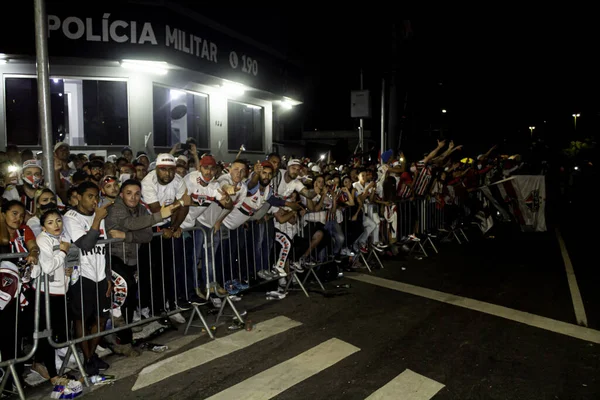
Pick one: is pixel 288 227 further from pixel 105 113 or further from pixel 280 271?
pixel 105 113

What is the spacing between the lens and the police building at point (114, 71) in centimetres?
1253

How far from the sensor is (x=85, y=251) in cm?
528

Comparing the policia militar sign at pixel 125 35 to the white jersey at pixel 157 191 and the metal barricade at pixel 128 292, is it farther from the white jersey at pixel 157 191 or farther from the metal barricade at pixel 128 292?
the metal barricade at pixel 128 292

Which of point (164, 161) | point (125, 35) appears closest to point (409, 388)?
point (164, 161)

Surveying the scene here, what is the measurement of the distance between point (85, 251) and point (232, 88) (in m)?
14.0

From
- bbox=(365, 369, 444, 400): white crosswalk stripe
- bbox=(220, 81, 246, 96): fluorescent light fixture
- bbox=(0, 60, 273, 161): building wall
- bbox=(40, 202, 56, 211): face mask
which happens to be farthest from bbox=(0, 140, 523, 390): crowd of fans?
bbox=(220, 81, 246, 96): fluorescent light fixture

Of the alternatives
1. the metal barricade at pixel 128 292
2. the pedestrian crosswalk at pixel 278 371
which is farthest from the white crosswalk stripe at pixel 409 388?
the metal barricade at pixel 128 292

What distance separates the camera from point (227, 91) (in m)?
18.7

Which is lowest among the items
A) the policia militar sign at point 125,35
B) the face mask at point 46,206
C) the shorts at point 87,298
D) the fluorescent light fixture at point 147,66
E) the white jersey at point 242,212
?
the shorts at point 87,298

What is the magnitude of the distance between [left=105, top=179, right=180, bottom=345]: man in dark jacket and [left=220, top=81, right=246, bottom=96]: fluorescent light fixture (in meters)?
12.2

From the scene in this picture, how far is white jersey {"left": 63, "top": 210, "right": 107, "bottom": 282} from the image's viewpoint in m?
5.17

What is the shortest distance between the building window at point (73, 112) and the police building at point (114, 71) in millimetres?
25

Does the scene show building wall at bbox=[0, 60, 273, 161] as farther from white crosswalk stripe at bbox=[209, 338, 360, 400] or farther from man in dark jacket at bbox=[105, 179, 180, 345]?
white crosswalk stripe at bbox=[209, 338, 360, 400]

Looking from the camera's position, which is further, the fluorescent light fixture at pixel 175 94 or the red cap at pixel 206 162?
the fluorescent light fixture at pixel 175 94
